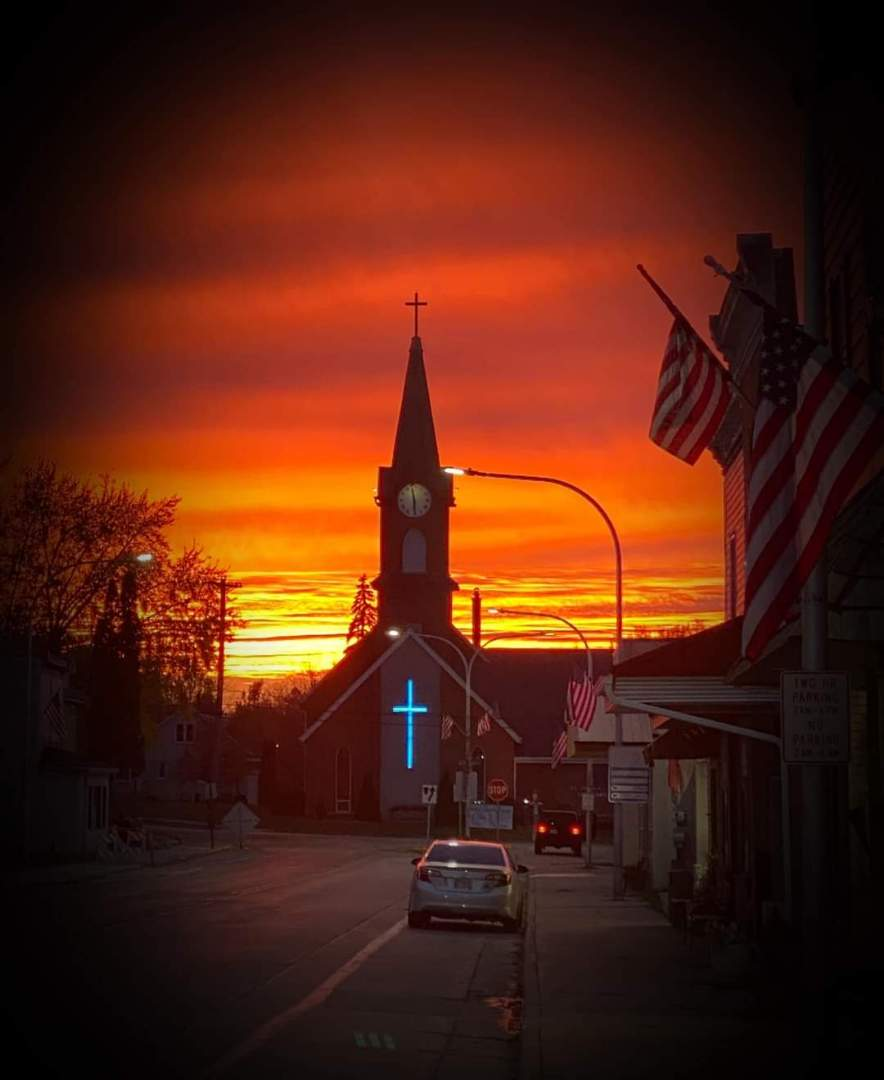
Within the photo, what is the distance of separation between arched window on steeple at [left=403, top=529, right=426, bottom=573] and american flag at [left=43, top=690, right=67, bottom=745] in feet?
131

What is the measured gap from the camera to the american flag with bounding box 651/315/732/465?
19.0 m

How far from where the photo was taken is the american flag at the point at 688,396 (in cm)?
1902

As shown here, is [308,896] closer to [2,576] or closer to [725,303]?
[725,303]

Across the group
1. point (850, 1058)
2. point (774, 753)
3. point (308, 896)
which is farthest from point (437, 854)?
point (850, 1058)

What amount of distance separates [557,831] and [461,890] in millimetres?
42007

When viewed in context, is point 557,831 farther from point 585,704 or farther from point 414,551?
point 414,551

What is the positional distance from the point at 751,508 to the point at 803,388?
150 centimetres

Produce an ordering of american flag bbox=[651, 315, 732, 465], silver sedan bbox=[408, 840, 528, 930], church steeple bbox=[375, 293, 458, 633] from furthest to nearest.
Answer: church steeple bbox=[375, 293, 458, 633]
silver sedan bbox=[408, 840, 528, 930]
american flag bbox=[651, 315, 732, 465]

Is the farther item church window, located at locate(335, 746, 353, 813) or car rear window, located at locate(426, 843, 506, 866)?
church window, located at locate(335, 746, 353, 813)

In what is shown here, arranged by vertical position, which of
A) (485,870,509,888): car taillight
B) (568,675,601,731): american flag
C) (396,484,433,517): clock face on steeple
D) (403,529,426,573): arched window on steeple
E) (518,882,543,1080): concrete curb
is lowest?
(518,882,543,1080): concrete curb

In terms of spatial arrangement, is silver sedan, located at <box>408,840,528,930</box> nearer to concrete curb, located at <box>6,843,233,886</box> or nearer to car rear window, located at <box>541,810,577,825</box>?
concrete curb, located at <box>6,843,233,886</box>

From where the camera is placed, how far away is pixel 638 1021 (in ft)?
54.7

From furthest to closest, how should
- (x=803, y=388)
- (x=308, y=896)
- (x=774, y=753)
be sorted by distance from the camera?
1. (x=308, y=896)
2. (x=774, y=753)
3. (x=803, y=388)

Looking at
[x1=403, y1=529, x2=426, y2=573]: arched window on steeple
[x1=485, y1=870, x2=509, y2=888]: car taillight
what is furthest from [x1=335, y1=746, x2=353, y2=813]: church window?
[x1=485, y1=870, x2=509, y2=888]: car taillight
